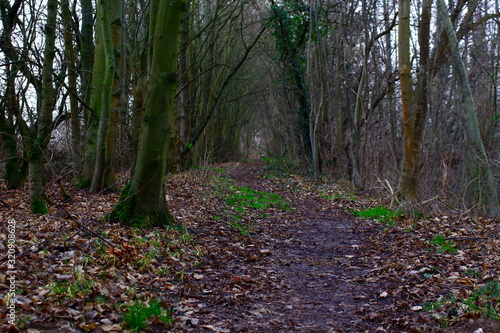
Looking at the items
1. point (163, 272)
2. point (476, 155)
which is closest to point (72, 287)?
point (163, 272)

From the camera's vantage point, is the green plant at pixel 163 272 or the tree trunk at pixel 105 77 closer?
the green plant at pixel 163 272

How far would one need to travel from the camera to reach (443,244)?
237 inches

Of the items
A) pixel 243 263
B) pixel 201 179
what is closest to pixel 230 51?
pixel 201 179

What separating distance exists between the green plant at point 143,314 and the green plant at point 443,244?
3.92 meters

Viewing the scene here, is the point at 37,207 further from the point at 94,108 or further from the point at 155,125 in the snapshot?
the point at 94,108

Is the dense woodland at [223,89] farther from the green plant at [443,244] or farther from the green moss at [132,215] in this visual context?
the green plant at [443,244]

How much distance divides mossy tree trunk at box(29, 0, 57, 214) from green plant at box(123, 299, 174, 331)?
3630 millimetres

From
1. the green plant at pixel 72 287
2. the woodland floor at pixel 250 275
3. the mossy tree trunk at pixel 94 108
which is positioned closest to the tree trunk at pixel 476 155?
the woodland floor at pixel 250 275

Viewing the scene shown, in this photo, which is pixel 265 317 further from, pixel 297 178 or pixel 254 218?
pixel 297 178

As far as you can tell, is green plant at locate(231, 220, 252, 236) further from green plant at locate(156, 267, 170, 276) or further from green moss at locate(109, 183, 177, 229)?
green plant at locate(156, 267, 170, 276)

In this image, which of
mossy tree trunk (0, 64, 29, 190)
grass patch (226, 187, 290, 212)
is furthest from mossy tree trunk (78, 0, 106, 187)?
grass patch (226, 187, 290, 212)

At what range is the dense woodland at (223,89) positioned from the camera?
6633 mm

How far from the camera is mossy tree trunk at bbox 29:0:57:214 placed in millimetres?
6395

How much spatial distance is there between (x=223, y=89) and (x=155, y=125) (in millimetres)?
8569
